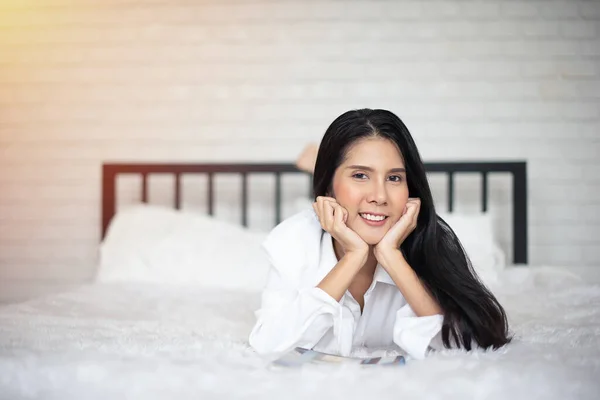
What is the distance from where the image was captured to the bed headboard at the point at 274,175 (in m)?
2.62

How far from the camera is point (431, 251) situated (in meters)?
1.26

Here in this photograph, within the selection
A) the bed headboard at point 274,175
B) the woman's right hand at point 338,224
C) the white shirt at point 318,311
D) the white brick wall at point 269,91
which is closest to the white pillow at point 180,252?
the bed headboard at point 274,175

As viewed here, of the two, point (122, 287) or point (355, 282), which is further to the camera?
point (122, 287)

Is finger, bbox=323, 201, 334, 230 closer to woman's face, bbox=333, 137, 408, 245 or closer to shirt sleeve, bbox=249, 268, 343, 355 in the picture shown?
woman's face, bbox=333, 137, 408, 245

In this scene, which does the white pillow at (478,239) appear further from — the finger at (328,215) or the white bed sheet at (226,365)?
the finger at (328,215)

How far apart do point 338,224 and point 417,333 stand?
242 mm

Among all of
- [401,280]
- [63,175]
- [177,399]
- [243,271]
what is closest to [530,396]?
[401,280]

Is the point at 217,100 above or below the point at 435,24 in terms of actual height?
below

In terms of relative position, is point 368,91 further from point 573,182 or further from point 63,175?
point 63,175

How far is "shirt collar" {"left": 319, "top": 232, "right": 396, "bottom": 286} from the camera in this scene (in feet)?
4.26

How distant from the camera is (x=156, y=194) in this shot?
293 cm

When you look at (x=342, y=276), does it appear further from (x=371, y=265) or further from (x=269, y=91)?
(x=269, y=91)

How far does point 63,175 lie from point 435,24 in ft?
5.85

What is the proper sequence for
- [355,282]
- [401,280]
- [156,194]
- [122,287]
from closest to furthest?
[401,280]
[355,282]
[122,287]
[156,194]
